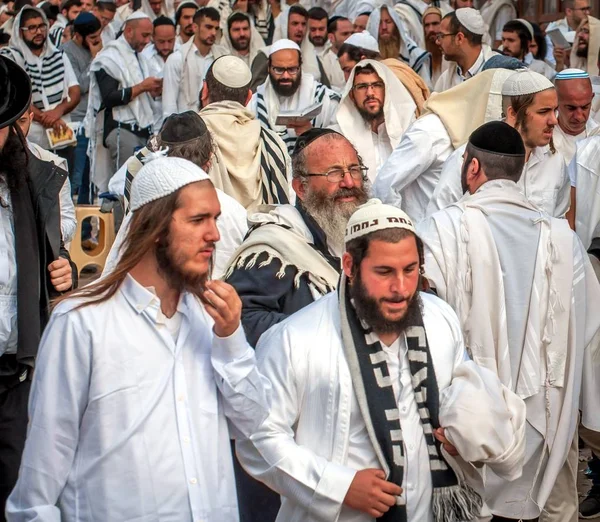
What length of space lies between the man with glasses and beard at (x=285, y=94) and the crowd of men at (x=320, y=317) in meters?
0.63

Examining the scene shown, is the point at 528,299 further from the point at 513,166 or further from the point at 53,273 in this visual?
the point at 53,273

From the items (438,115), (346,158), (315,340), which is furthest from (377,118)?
(315,340)

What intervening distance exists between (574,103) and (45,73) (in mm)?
6725

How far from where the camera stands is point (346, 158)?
5164mm

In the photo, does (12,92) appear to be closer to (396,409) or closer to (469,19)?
(396,409)

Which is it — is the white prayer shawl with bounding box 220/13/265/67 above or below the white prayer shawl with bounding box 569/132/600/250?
above

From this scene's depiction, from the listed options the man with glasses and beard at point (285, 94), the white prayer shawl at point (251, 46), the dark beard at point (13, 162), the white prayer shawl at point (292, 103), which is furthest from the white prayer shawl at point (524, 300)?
the white prayer shawl at point (251, 46)

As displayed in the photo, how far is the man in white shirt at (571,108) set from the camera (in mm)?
7316

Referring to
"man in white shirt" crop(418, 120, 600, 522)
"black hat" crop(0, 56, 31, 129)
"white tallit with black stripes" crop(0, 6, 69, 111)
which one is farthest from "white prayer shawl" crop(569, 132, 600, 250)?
"white tallit with black stripes" crop(0, 6, 69, 111)

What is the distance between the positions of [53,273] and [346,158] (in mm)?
1370

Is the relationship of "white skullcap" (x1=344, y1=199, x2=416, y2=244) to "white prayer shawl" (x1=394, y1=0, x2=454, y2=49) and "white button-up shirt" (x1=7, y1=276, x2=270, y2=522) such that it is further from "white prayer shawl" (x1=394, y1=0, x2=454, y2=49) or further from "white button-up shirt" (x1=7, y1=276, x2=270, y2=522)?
"white prayer shawl" (x1=394, y1=0, x2=454, y2=49)

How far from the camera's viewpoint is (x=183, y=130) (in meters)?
→ 5.86

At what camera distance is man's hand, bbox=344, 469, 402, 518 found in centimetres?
364

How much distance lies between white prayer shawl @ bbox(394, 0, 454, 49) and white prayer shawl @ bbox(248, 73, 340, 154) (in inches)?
189
